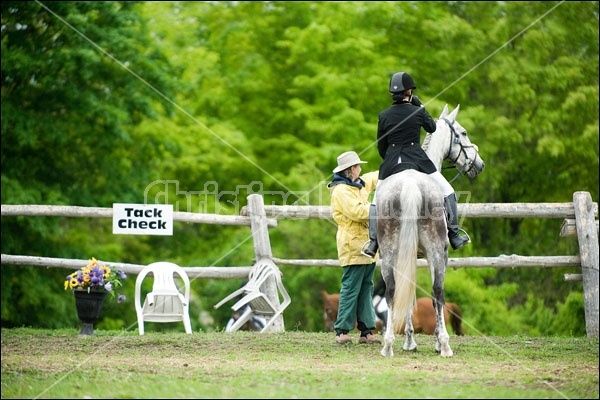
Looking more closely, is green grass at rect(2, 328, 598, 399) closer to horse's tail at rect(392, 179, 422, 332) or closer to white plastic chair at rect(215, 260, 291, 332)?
horse's tail at rect(392, 179, 422, 332)

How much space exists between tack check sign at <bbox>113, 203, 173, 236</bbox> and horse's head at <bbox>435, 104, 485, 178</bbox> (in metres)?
3.59

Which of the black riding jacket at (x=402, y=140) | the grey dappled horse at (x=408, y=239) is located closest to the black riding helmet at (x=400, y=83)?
the black riding jacket at (x=402, y=140)

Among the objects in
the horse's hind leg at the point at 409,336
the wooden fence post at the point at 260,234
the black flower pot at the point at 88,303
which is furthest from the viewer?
the wooden fence post at the point at 260,234

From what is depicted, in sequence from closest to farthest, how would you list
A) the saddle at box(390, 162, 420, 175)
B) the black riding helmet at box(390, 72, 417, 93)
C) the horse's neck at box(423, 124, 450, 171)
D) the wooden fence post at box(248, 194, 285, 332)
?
the saddle at box(390, 162, 420, 175), the black riding helmet at box(390, 72, 417, 93), the horse's neck at box(423, 124, 450, 171), the wooden fence post at box(248, 194, 285, 332)

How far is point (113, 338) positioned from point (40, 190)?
9.79 metres

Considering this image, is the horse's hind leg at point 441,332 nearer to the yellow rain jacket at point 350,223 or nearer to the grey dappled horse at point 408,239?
the grey dappled horse at point 408,239

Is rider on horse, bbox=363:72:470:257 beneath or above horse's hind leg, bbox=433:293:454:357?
above

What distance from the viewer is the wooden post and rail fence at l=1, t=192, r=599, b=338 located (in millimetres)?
10766

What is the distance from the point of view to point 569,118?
20.6m

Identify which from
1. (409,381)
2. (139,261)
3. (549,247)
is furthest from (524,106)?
(409,381)

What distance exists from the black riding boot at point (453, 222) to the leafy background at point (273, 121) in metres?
8.00

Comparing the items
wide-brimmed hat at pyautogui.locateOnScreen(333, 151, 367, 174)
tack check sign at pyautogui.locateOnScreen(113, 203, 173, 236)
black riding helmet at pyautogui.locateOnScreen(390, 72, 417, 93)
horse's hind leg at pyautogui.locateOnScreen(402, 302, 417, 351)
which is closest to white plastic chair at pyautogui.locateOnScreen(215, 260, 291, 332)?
tack check sign at pyautogui.locateOnScreen(113, 203, 173, 236)

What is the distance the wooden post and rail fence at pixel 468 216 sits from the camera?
1077cm

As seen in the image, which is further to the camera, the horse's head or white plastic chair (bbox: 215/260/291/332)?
white plastic chair (bbox: 215/260/291/332)
